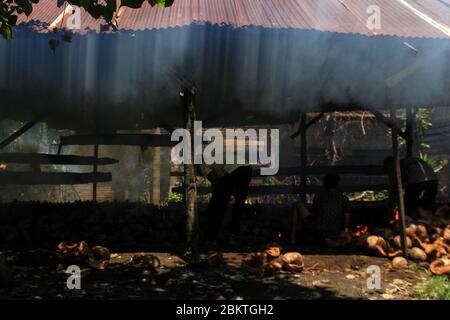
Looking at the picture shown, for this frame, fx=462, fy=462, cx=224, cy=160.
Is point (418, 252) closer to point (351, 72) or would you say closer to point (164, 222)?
point (351, 72)

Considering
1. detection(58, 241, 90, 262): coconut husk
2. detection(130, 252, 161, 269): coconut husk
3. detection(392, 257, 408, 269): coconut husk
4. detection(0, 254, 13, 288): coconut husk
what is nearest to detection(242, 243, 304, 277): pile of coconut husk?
detection(130, 252, 161, 269): coconut husk

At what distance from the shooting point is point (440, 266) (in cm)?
554

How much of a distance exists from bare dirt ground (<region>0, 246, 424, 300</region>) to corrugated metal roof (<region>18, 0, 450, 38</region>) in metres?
2.79

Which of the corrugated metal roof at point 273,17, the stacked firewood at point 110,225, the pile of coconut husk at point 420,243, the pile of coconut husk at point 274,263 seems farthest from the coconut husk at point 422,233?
the corrugated metal roof at point 273,17

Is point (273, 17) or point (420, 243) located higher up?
point (273, 17)

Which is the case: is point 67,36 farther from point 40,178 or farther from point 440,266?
point 40,178

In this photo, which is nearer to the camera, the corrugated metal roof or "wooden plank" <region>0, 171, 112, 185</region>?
the corrugated metal roof

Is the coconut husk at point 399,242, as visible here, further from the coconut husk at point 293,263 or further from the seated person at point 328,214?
the coconut husk at point 293,263

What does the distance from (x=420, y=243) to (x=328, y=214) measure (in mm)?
1298

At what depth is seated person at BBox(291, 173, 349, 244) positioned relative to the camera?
6820 millimetres
